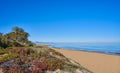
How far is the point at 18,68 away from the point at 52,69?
1.22m

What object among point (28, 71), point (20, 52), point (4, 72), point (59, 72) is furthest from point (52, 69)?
point (20, 52)

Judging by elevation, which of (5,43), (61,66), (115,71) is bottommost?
(115,71)

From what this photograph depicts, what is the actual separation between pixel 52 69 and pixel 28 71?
90 cm

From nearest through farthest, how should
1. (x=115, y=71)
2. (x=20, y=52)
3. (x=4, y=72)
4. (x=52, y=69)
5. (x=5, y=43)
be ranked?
(x=4, y=72), (x=52, y=69), (x=20, y=52), (x=5, y=43), (x=115, y=71)

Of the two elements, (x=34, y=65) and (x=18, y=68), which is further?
(x=34, y=65)

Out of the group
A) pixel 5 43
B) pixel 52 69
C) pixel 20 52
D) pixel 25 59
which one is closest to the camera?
pixel 52 69

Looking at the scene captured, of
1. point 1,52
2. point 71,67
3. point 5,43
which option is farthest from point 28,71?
point 5,43

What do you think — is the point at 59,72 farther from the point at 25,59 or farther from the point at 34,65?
the point at 25,59

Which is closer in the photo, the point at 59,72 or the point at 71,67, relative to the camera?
the point at 59,72

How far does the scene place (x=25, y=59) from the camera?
25.2 feet

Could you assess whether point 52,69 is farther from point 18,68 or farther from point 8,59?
point 8,59

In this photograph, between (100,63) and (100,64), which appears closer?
(100,64)

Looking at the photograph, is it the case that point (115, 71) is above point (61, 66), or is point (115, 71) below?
below

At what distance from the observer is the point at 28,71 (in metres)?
6.75
